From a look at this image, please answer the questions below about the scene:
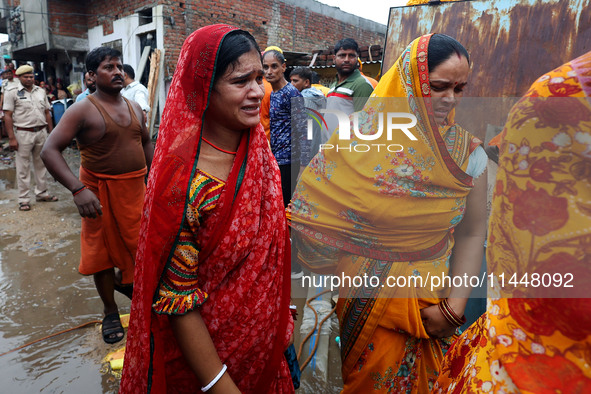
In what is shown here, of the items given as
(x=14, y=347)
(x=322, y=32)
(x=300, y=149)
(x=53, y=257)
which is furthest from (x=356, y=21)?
(x=14, y=347)

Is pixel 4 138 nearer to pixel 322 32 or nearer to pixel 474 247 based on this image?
pixel 322 32

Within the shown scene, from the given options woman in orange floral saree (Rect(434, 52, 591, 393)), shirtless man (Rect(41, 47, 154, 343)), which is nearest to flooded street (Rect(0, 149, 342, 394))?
shirtless man (Rect(41, 47, 154, 343))

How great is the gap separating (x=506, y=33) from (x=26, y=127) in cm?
686

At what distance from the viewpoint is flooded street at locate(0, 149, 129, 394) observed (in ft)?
8.16

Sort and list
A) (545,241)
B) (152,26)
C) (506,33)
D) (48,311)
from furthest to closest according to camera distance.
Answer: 1. (152,26)
2. (48,311)
3. (506,33)
4. (545,241)

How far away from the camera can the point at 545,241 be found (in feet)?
2.56

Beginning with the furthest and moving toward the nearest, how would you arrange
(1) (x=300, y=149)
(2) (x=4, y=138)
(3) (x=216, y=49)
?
(2) (x=4, y=138)
(1) (x=300, y=149)
(3) (x=216, y=49)

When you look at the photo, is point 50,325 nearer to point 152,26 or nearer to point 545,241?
point 545,241

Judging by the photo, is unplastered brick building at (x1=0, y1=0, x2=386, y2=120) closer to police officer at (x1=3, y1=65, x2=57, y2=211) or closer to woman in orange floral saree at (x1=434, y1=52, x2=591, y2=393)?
police officer at (x1=3, y1=65, x2=57, y2=211)

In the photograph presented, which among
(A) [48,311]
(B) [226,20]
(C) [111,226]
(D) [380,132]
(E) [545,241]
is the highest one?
(B) [226,20]

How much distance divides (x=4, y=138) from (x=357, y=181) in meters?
15.1

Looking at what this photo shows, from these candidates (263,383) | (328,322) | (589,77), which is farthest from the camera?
(328,322)

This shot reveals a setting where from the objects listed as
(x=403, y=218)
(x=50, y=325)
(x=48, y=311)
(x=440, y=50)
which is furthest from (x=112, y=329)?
(x=440, y=50)

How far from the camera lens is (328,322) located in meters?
3.11
